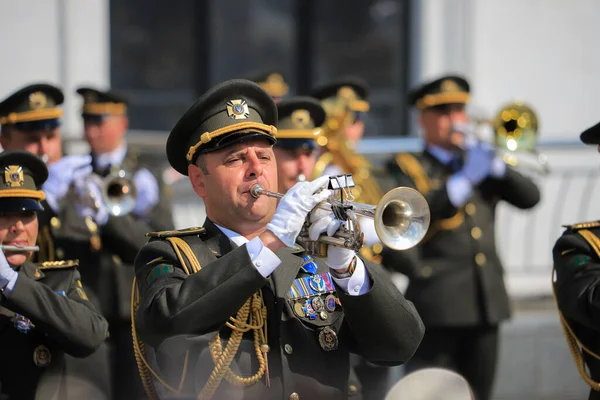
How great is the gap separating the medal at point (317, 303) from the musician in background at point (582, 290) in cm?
123

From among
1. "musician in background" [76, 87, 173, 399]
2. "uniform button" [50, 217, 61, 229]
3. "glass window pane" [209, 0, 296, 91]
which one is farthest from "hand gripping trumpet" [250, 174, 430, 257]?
"glass window pane" [209, 0, 296, 91]

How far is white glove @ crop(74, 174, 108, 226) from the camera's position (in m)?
7.09

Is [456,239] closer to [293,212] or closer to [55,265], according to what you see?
[55,265]

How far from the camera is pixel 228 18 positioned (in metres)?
11.0

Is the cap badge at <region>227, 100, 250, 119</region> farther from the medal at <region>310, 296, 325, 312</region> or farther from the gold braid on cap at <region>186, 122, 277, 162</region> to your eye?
the medal at <region>310, 296, 325, 312</region>

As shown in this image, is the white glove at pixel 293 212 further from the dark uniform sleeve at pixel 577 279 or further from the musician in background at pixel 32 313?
the dark uniform sleeve at pixel 577 279

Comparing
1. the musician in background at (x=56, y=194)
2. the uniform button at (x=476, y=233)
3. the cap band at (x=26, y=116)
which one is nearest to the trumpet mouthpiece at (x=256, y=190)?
the musician in background at (x=56, y=194)

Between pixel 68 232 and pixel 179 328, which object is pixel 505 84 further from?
pixel 179 328

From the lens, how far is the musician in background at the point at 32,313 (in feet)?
15.4

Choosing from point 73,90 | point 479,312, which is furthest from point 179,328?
point 73,90

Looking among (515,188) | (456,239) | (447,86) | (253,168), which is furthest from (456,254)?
(253,168)

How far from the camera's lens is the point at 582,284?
191 inches

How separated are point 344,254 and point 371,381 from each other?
2335 millimetres

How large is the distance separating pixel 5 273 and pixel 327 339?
139 cm
